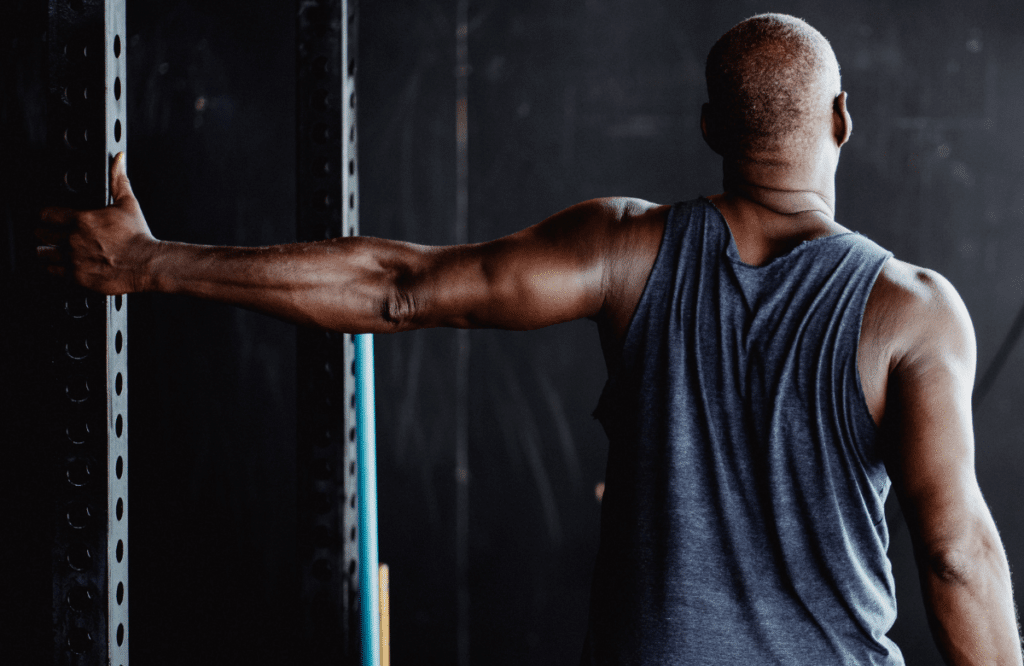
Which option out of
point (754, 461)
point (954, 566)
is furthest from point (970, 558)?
point (754, 461)

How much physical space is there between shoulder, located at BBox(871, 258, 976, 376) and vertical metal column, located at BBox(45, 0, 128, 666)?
45.1 inches

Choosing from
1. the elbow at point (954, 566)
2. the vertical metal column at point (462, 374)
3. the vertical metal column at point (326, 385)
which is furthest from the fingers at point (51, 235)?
the vertical metal column at point (462, 374)

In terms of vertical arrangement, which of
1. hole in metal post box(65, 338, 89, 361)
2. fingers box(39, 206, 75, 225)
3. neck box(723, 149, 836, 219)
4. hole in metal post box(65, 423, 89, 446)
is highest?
neck box(723, 149, 836, 219)

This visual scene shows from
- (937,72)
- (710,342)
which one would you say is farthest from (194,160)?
(937,72)

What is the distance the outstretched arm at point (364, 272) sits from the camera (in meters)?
0.97

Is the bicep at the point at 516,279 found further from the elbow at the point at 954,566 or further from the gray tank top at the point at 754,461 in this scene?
the elbow at the point at 954,566

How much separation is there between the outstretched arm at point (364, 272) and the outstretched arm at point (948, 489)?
0.43m

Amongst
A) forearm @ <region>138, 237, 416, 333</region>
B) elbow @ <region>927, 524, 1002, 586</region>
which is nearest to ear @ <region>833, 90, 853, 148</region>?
elbow @ <region>927, 524, 1002, 586</region>

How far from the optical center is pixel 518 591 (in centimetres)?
258

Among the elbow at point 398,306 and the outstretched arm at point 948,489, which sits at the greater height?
the elbow at point 398,306

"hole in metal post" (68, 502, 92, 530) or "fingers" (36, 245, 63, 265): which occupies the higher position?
"fingers" (36, 245, 63, 265)

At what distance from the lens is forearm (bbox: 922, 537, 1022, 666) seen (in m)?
0.94

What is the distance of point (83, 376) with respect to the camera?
1.12 meters

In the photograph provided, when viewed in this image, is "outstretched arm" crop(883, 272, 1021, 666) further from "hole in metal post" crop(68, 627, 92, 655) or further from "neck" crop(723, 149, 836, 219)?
"hole in metal post" crop(68, 627, 92, 655)
